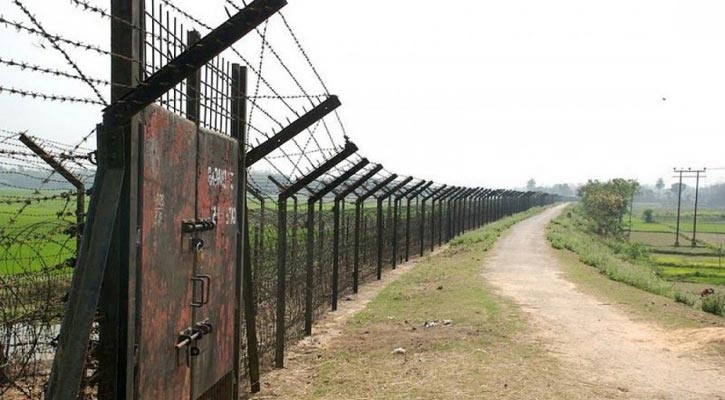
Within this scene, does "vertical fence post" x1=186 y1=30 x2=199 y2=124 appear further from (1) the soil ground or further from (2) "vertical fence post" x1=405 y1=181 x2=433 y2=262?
(2) "vertical fence post" x1=405 y1=181 x2=433 y2=262

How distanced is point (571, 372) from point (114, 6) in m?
6.59

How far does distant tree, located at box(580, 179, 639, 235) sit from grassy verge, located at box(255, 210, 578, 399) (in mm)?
41469

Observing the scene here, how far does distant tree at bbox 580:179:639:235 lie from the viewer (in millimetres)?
50906

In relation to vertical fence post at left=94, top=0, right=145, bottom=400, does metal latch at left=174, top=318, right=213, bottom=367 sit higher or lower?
lower

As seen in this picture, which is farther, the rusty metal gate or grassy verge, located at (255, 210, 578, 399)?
grassy verge, located at (255, 210, 578, 399)

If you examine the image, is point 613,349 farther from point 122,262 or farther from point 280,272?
point 122,262

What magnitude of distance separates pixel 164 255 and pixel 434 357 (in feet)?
17.7

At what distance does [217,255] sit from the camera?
15.2 feet

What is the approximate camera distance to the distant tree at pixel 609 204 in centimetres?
5091

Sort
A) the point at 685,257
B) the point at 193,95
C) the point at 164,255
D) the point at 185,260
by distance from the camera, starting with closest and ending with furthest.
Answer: the point at 164,255
the point at 185,260
the point at 193,95
the point at 685,257


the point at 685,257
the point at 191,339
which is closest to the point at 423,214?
the point at 191,339

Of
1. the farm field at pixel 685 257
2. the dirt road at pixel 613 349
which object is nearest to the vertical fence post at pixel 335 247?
the dirt road at pixel 613 349

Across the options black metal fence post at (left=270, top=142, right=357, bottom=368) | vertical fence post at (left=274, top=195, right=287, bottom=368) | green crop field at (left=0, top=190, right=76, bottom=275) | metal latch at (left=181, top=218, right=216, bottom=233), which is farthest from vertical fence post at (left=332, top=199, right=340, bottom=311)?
metal latch at (left=181, top=218, right=216, bottom=233)

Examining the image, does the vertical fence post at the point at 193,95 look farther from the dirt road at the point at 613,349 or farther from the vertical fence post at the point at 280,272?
the dirt road at the point at 613,349
